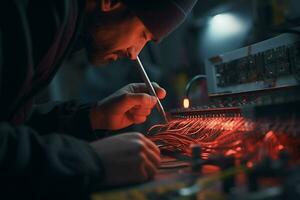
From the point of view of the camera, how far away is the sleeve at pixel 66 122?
1342 millimetres

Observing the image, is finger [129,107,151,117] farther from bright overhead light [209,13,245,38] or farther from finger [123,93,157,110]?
bright overhead light [209,13,245,38]

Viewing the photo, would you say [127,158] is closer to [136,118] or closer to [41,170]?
[41,170]

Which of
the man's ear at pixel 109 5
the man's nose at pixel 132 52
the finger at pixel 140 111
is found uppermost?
the man's ear at pixel 109 5

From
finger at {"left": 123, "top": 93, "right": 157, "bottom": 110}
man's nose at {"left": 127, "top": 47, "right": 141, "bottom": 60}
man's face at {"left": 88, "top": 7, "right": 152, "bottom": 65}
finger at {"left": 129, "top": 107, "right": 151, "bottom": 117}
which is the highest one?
man's face at {"left": 88, "top": 7, "right": 152, "bottom": 65}

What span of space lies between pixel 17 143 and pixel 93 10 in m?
0.56

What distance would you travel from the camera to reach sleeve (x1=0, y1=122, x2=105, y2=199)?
65 cm

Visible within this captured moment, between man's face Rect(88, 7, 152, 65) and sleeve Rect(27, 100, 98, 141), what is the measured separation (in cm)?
22

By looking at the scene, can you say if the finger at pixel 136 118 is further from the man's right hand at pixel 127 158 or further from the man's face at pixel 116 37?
the man's right hand at pixel 127 158

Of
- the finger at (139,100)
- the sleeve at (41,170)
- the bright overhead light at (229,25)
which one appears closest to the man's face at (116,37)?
the finger at (139,100)

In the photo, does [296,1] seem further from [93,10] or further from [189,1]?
[93,10]

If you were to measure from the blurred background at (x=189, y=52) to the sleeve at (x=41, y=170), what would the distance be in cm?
99

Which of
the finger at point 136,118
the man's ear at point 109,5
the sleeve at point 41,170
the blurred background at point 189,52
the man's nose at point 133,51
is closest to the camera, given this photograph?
the sleeve at point 41,170

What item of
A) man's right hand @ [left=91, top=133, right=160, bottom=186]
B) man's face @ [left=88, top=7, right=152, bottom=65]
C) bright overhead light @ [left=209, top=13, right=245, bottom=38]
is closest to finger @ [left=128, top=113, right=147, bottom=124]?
man's face @ [left=88, top=7, right=152, bottom=65]

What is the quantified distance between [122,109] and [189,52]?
2.33 m
